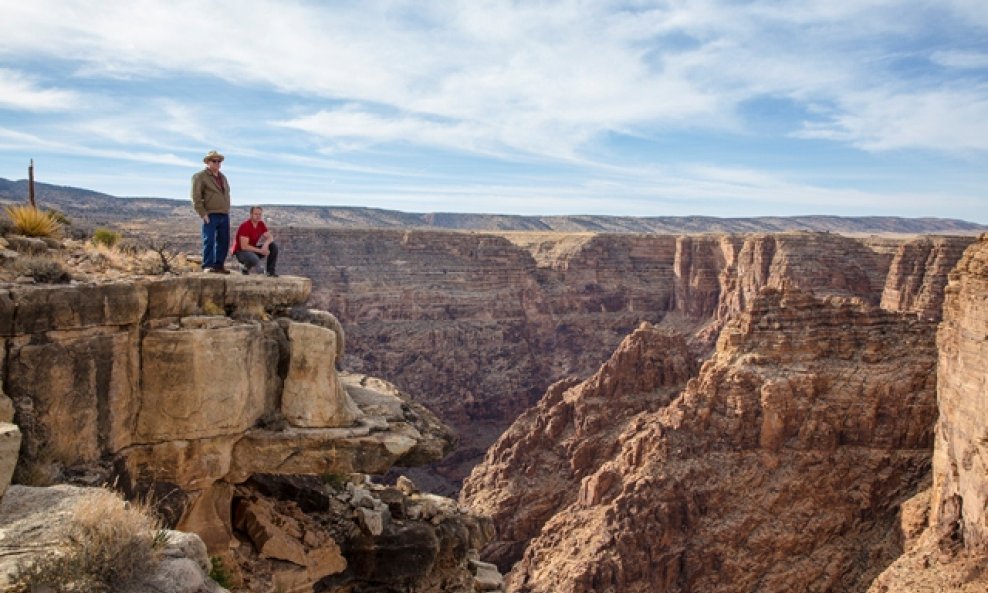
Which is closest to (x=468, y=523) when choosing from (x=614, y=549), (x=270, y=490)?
(x=270, y=490)

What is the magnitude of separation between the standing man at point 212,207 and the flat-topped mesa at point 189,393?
41.1 inches

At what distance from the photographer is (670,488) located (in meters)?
29.9

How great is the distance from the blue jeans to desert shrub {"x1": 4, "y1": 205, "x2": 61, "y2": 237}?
2001 mm

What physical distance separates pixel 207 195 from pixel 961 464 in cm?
2140

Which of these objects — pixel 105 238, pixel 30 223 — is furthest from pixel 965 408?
pixel 30 223

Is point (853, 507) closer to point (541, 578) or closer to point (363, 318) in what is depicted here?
point (541, 578)

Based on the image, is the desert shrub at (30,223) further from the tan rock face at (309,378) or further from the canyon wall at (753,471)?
the canyon wall at (753,471)

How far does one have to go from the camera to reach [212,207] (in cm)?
1139

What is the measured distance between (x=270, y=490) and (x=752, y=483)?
22301 millimetres

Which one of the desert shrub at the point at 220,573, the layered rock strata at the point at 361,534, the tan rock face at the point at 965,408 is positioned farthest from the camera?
the tan rock face at the point at 965,408

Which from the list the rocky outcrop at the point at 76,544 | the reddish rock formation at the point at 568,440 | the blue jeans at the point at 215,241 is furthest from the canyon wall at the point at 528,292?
the rocky outcrop at the point at 76,544

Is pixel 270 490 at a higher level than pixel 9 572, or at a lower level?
lower

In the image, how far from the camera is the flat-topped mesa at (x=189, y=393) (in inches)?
336

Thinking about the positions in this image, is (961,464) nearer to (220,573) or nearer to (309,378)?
(309,378)
